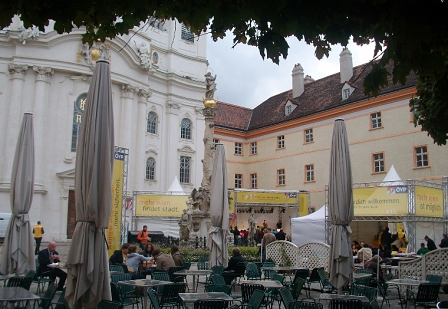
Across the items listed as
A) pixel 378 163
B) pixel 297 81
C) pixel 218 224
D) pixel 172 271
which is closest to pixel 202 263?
pixel 218 224

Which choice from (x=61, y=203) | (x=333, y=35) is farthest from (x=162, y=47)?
(x=333, y=35)

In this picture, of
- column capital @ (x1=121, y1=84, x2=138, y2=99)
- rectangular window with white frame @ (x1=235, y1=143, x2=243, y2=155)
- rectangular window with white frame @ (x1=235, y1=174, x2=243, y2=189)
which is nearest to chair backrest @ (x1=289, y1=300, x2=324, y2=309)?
column capital @ (x1=121, y1=84, x2=138, y2=99)

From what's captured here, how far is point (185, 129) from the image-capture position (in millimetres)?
38906

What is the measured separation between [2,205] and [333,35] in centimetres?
2827

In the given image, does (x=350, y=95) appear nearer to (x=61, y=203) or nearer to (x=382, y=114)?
(x=382, y=114)

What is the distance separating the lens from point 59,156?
102 ft

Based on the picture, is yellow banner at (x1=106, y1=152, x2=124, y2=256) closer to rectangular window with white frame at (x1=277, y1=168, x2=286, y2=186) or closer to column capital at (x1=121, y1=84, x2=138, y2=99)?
column capital at (x1=121, y1=84, x2=138, y2=99)

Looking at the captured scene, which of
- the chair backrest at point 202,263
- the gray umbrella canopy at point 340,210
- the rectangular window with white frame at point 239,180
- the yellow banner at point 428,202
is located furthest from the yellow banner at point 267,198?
the gray umbrella canopy at point 340,210

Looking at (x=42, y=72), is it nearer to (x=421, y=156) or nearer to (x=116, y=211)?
(x=116, y=211)

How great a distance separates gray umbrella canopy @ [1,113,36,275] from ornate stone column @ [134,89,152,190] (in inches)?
871

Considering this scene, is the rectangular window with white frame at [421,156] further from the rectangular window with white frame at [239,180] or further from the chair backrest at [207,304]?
the chair backrest at [207,304]

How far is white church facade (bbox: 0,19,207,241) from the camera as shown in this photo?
30.2m

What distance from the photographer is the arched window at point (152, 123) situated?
3669cm

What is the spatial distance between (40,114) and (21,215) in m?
20.5
